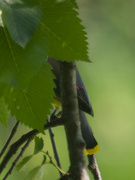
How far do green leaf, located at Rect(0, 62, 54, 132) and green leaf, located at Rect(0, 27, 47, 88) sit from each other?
68 millimetres

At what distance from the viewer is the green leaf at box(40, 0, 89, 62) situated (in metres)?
0.75

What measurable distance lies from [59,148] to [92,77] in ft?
2.90

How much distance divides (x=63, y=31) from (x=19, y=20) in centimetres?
13

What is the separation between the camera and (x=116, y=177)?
3.11 metres

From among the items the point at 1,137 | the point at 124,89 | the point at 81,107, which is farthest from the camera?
the point at 124,89

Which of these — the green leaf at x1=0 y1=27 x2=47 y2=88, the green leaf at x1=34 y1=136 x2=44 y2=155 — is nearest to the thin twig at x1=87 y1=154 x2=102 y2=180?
the green leaf at x1=34 y1=136 x2=44 y2=155

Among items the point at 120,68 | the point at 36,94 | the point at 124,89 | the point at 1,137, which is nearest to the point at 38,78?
the point at 36,94

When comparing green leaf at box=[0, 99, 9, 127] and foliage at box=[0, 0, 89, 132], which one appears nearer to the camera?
foliage at box=[0, 0, 89, 132]

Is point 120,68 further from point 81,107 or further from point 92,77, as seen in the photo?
point 81,107

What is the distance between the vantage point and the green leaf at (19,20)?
646 millimetres

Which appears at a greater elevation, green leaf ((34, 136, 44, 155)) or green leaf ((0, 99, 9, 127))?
green leaf ((0, 99, 9, 127))

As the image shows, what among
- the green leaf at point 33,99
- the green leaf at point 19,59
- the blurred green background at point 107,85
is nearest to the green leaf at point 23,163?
the green leaf at point 33,99

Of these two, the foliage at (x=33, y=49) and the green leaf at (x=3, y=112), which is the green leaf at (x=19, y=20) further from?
the green leaf at (x=3, y=112)

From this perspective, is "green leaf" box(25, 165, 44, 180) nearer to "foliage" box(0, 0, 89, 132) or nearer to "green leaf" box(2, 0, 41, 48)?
"foliage" box(0, 0, 89, 132)
